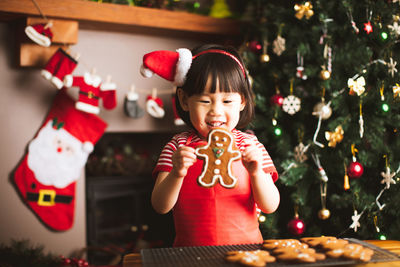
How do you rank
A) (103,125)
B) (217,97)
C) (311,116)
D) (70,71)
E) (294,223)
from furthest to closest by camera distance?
(103,125) < (70,71) < (311,116) < (294,223) < (217,97)

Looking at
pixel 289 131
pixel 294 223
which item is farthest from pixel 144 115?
pixel 294 223

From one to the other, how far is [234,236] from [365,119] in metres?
1.08

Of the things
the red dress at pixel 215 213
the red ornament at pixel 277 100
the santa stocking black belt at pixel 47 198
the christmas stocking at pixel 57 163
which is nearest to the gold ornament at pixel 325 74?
the red ornament at pixel 277 100

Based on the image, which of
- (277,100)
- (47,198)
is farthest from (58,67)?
(277,100)

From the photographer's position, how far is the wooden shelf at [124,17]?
2113 millimetres

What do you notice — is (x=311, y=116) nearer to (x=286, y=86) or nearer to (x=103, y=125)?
(x=286, y=86)

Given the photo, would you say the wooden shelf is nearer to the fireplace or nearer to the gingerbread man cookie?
the fireplace

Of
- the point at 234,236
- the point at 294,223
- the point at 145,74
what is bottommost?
the point at 294,223

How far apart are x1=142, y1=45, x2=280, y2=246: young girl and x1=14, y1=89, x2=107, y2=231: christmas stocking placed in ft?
3.91

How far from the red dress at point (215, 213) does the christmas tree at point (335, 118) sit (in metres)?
0.70

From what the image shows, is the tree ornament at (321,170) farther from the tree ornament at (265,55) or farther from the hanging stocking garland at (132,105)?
the hanging stocking garland at (132,105)

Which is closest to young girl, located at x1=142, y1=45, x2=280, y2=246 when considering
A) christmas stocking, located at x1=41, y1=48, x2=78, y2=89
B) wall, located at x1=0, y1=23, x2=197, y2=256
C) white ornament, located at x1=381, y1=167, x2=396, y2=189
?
white ornament, located at x1=381, y1=167, x2=396, y2=189

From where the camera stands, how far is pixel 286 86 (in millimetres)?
2053

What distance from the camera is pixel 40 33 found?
2082 millimetres
